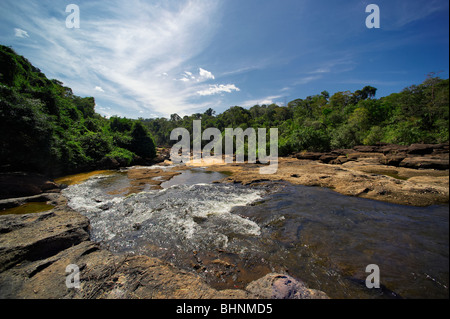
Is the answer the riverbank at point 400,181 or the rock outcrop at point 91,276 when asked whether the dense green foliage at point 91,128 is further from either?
the rock outcrop at point 91,276

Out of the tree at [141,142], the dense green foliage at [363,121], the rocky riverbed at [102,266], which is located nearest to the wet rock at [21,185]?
the rocky riverbed at [102,266]

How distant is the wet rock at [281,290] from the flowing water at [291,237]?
25.2 inches

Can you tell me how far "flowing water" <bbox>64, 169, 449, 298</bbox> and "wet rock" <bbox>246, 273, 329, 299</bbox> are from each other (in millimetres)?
640

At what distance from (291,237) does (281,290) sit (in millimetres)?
2566

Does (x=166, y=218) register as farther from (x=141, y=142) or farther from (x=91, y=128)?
(x=91, y=128)

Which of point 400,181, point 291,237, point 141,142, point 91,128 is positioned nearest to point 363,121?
point 400,181

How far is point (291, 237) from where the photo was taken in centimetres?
489

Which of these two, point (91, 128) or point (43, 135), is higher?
point (91, 128)

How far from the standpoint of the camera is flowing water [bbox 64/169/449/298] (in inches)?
101

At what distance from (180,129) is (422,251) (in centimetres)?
6081

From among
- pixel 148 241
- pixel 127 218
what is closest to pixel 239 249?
pixel 148 241

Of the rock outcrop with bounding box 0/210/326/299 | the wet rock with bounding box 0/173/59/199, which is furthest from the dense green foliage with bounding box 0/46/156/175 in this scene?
the rock outcrop with bounding box 0/210/326/299

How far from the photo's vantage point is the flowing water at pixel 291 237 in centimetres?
257
